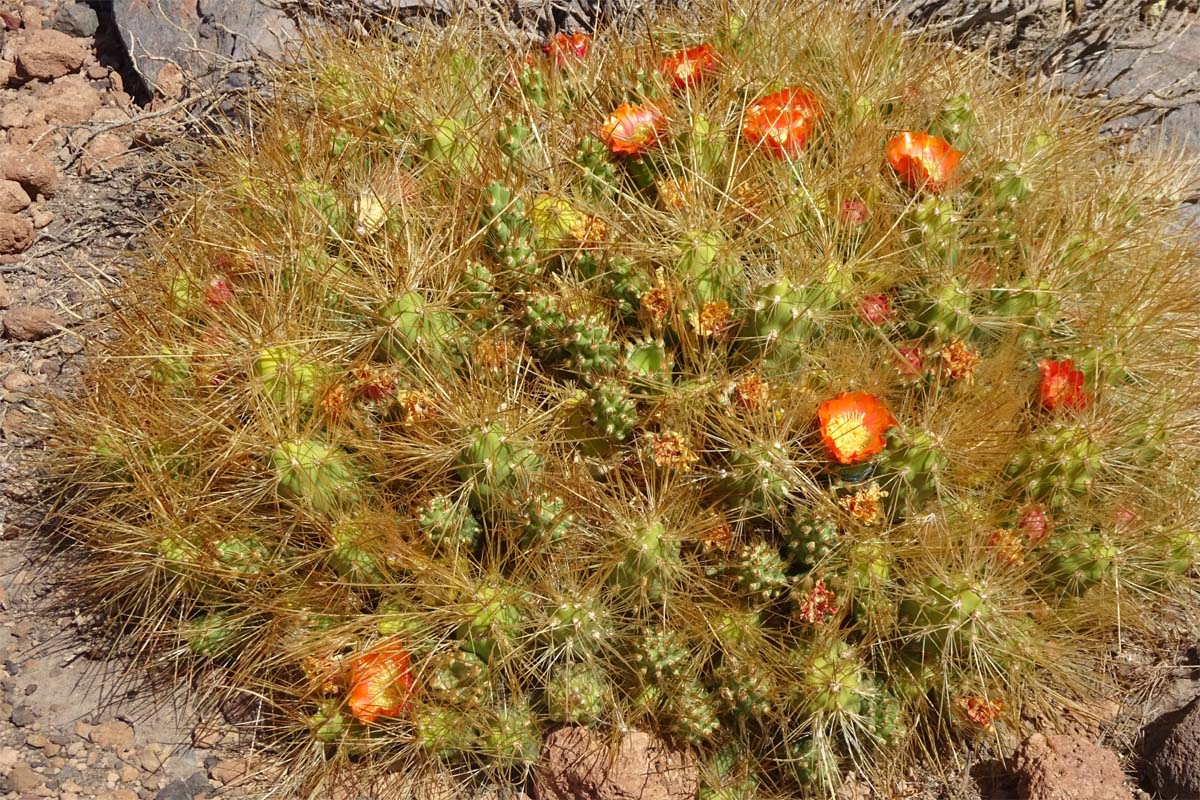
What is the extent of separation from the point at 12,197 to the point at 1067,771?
4.06 m

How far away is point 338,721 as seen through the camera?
2.54 metres

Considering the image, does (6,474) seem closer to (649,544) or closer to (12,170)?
(12,170)

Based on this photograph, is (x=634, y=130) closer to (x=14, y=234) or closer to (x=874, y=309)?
(x=874, y=309)

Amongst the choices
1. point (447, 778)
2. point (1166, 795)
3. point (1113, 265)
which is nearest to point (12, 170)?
point (447, 778)

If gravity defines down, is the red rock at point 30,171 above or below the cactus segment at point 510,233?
below

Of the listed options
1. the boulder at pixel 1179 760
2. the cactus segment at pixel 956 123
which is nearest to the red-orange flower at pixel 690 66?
the cactus segment at pixel 956 123

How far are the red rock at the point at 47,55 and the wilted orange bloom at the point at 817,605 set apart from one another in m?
3.87

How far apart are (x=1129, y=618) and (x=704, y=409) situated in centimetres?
141

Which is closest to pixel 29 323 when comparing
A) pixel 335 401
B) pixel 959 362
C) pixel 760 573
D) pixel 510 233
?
pixel 335 401

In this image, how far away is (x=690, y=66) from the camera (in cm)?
301

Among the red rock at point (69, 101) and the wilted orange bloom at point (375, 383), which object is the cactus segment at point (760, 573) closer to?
the wilted orange bloom at point (375, 383)

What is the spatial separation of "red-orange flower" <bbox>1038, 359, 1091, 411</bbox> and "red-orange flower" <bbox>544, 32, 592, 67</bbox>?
1761mm

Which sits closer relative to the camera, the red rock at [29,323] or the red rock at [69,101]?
the red rock at [29,323]

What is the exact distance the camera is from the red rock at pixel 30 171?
3811mm
